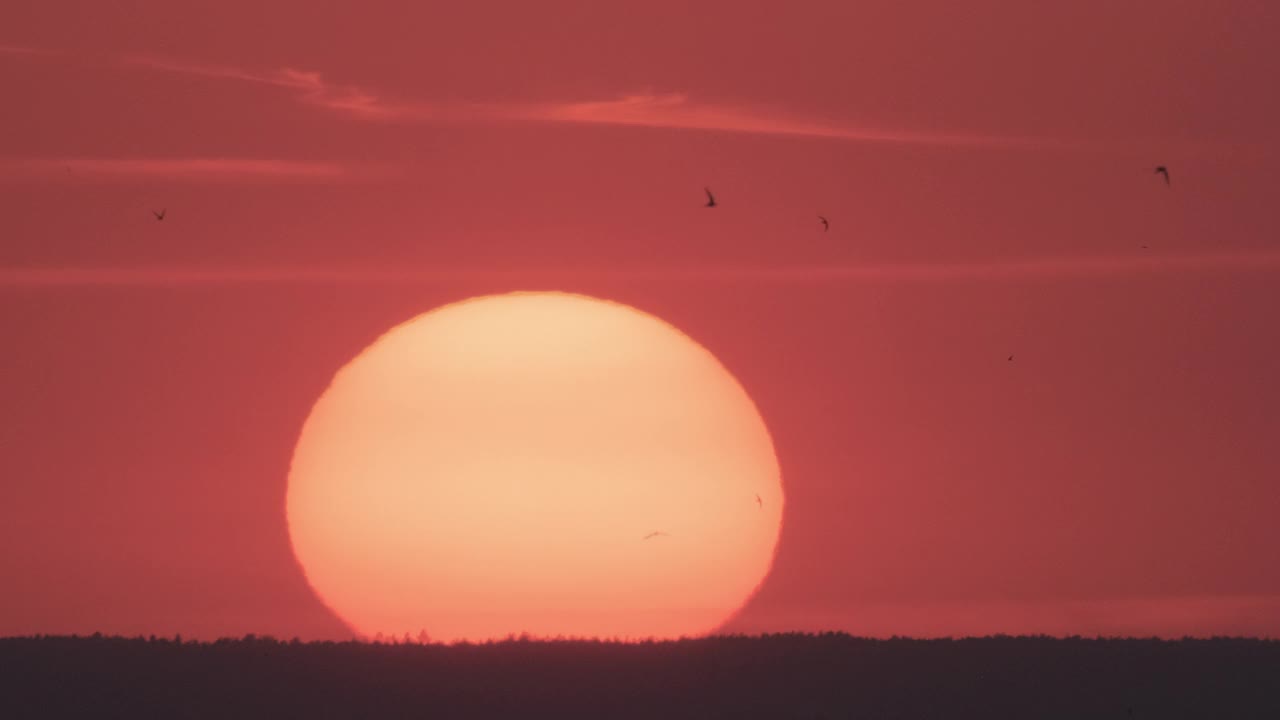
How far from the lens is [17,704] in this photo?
35906 mm

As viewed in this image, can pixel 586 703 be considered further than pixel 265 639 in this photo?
No

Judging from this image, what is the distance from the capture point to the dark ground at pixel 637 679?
35500mm

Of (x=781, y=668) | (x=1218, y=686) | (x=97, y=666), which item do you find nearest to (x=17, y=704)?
(x=97, y=666)

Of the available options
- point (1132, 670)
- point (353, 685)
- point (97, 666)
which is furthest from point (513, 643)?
point (1132, 670)

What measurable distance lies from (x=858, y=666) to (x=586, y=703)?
13.8ft

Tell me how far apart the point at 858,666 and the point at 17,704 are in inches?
432

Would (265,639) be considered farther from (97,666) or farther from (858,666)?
(858,666)

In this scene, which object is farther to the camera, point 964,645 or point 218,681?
point 964,645

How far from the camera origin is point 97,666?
123 ft

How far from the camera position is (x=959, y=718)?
116 ft

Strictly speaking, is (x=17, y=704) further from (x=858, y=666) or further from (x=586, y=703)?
(x=858, y=666)

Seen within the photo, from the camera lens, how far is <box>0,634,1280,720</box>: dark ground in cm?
→ 3550

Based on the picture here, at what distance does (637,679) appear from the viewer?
120 feet

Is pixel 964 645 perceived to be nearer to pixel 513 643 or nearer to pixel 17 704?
pixel 513 643
